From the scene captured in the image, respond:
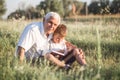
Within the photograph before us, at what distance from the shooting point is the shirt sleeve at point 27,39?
18.6 ft

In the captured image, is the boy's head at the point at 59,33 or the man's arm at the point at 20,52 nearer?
the man's arm at the point at 20,52

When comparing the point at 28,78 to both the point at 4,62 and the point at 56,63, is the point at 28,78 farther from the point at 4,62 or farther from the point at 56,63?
the point at 56,63

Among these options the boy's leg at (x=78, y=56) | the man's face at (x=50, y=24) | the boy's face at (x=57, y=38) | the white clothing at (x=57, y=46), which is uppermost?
the man's face at (x=50, y=24)

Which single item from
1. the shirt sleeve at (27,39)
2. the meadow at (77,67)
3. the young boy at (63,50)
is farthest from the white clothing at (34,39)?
the meadow at (77,67)

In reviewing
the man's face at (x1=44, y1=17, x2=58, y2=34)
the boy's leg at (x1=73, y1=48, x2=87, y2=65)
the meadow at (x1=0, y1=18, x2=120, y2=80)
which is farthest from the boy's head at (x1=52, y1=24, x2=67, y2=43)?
the meadow at (x1=0, y1=18, x2=120, y2=80)

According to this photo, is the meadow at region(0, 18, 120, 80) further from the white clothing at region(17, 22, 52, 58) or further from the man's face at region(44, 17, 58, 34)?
the man's face at region(44, 17, 58, 34)

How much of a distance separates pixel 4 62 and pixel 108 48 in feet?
11.3

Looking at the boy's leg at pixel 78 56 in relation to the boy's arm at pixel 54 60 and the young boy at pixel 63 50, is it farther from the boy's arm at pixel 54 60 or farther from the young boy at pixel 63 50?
the boy's arm at pixel 54 60

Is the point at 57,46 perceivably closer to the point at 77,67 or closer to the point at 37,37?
the point at 37,37

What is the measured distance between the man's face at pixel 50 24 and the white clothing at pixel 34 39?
0.09 meters

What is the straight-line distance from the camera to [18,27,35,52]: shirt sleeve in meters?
5.66

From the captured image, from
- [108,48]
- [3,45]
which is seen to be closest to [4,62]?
[3,45]

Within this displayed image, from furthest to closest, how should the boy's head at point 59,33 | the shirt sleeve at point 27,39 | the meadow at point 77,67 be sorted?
the boy's head at point 59,33, the shirt sleeve at point 27,39, the meadow at point 77,67

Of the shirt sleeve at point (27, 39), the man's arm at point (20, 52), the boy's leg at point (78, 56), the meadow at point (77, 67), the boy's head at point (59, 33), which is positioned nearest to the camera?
the meadow at point (77, 67)
